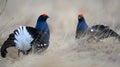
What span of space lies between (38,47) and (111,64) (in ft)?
5.79

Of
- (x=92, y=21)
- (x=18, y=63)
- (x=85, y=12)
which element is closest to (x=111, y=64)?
(x=18, y=63)

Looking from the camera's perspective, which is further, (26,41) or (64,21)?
(64,21)

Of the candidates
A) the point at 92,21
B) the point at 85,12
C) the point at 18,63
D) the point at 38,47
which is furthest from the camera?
the point at 85,12

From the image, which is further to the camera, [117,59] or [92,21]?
[92,21]

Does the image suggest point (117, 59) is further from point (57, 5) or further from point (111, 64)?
point (57, 5)

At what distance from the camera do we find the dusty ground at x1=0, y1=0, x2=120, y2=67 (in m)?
7.07

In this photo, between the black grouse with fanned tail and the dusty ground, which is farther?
the black grouse with fanned tail

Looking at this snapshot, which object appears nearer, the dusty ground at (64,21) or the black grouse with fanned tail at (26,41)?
the dusty ground at (64,21)

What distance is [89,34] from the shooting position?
26.8 ft

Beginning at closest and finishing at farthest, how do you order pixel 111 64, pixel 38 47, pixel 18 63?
pixel 111 64
pixel 18 63
pixel 38 47

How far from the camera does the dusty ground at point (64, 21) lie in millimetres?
7074

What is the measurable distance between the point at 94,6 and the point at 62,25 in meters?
1.32

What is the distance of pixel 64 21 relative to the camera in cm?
1270

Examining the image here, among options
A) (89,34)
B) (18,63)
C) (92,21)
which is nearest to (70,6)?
(92,21)
